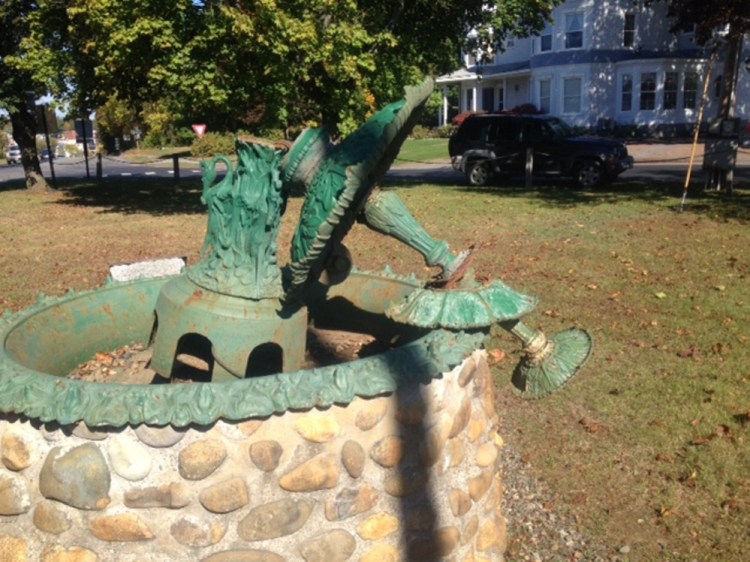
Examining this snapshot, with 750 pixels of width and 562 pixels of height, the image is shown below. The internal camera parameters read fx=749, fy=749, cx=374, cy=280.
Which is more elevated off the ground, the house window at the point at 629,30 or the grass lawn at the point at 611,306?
the house window at the point at 629,30

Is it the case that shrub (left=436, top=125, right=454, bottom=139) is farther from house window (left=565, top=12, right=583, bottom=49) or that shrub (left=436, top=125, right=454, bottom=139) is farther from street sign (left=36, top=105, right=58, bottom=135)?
street sign (left=36, top=105, right=58, bottom=135)

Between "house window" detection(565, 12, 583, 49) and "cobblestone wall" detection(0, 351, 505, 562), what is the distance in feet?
111

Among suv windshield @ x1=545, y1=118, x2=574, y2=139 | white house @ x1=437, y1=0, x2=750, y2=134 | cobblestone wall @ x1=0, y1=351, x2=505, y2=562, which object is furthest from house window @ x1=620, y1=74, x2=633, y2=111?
cobblestone wall @ x1=0, y1=351, x2=505, y2=562

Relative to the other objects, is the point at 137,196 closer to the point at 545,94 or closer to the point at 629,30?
the point at 545,94

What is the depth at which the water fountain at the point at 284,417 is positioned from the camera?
256 cm

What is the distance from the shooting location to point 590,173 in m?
16.7

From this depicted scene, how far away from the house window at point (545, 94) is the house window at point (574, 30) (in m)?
1.93

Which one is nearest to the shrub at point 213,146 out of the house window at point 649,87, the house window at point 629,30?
the house window at point 629,30

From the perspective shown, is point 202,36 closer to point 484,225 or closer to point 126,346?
point 484,225

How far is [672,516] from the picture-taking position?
3973mm

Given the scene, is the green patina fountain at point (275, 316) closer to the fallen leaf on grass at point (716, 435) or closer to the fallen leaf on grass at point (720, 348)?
the fallen leaf on grass at point (716, 435)

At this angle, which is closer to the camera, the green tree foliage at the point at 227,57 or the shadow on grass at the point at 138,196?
the green tree foliage at the point at 227,57

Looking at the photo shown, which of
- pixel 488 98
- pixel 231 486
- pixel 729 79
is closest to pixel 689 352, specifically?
pixel 231 486

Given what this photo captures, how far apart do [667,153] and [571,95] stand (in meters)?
10.6
